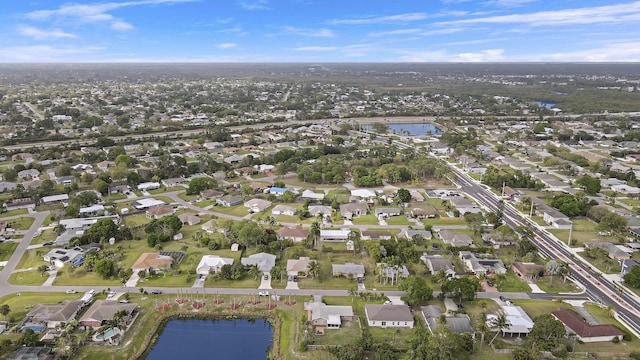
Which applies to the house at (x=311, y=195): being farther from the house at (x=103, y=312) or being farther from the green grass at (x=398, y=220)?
the house at (x=103, y=312)

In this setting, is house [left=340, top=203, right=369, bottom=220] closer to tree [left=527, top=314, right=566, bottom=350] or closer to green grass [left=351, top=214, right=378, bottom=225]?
green grass [left=351, top=214, right=378, bottom=225]

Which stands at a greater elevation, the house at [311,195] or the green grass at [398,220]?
the house at [311,195]

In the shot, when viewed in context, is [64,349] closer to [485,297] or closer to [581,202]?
[485,297]

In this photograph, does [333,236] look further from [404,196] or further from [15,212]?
[15,212]

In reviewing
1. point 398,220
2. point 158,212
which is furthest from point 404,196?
point 158,212

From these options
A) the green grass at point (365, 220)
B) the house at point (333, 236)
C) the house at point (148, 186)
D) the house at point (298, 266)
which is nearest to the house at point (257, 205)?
the house at point (333, 236)
